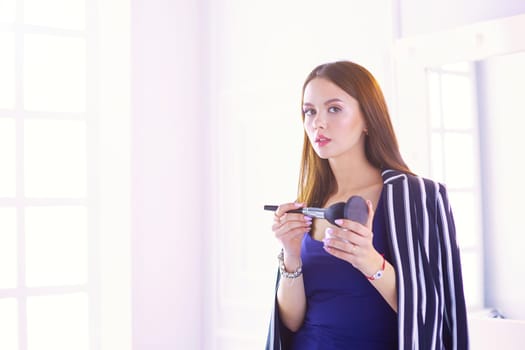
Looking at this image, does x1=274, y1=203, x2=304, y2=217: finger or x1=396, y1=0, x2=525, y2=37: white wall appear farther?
x1=396, y1=0, x2=525, y2=37: white wall

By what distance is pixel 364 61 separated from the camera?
2172 mm

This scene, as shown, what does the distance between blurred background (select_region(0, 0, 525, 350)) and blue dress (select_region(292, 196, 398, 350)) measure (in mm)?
1062

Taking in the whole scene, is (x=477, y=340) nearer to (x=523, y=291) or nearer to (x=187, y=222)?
(x=523, y=291)

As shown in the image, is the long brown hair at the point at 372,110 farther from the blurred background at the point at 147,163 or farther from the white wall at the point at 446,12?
the blurred background at the point at 147,163

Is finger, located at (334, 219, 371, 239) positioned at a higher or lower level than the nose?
lower

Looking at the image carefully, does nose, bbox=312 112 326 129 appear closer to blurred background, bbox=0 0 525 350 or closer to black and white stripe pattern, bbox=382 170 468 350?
black and white stripe pattern, bbox=382 170 468 350

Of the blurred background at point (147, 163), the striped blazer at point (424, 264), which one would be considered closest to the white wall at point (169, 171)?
the blurred background at point (147, 163)

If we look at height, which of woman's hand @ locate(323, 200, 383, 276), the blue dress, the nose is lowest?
the blue dress

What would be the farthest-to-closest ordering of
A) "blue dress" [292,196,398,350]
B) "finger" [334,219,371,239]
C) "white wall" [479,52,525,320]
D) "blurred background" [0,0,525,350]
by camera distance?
"blurred background" [0,0,525,350]
"white wall" [479,52,525,320]
"blue dress" [292,196,398,350]
"finger" [334,219,371,239]

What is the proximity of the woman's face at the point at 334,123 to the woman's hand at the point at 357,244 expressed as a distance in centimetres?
21

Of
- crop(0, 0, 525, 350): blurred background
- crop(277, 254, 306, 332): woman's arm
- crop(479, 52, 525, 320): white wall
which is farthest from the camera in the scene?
crop(0, 0, 525, 350): blurred background

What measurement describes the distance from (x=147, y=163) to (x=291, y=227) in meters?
1.37

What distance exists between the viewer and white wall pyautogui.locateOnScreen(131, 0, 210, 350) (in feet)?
8.74

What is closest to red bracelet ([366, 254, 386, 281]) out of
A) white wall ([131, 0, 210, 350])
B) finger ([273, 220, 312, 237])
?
finger ([273, 220, 312, 237])
